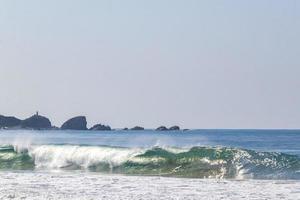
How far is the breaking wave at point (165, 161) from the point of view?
29.8 m

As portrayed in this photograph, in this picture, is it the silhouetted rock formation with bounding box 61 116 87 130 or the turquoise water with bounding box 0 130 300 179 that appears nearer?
the turquoise water with bounding box 0 130 300 179

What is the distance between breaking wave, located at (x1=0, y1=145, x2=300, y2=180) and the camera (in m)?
29.8

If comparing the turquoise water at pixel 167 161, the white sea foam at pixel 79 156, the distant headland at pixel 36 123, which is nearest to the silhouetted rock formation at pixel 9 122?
the distant headland at pixel 36 123

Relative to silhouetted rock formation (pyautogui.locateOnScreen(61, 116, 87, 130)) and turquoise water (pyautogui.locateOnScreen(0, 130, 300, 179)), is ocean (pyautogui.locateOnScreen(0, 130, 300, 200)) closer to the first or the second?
turquoise water (pyautogui.locateOnScreen(0, 130, 300, 179))

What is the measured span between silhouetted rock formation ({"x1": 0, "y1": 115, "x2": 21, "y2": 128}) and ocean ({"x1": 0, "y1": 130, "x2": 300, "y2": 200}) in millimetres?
146002

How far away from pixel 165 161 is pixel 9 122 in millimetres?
160522

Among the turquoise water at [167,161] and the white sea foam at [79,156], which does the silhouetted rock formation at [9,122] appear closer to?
the turquoise water at [167,161]

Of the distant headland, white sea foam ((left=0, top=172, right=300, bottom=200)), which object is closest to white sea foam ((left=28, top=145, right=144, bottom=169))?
white sea foam ((left=0, top=172, right=300, bottom=200))

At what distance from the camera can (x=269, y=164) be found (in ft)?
99.7

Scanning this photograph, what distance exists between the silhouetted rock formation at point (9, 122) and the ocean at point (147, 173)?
5748 inches

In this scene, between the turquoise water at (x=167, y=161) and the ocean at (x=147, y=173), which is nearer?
the ocean at (x=147, y=173)

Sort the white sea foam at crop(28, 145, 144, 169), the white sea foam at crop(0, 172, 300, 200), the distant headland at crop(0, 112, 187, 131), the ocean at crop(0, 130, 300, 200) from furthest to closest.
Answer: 1. the distant headland at crop(0, 112, 187, 131)
2. the white sea foam at crop(28, 145, 144, 169)
3. the ocean at crop(0, 130, 300, 200)
4. the white sea foam at crop(0, 172, 300, 200)

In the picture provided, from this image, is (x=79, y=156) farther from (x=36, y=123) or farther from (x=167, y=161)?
(x=36, y=123)

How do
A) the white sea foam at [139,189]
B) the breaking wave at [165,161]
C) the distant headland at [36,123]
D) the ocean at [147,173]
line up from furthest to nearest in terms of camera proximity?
the distant headland at [36,123] → the breaking wave at [165,161] → the ocean at [147,173] → the white sea foam at [139,189]
